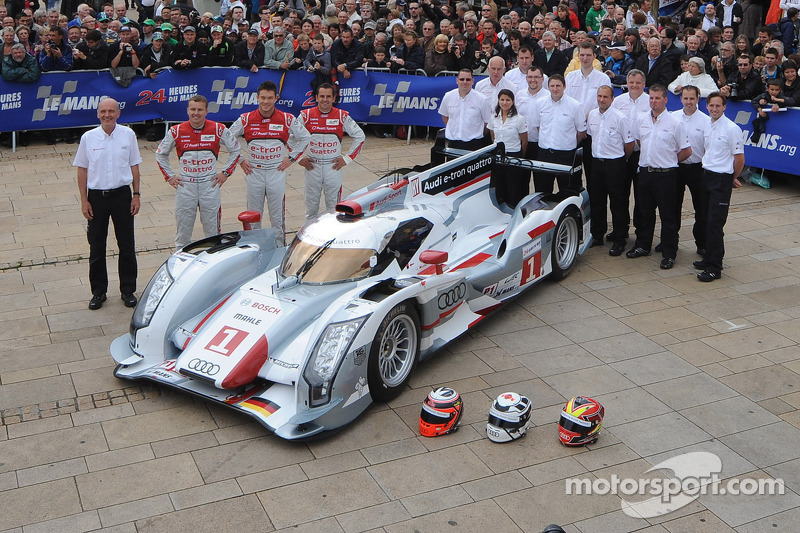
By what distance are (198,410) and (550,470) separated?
105 inches

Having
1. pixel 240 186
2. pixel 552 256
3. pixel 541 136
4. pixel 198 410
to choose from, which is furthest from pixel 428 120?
pixel 198 410

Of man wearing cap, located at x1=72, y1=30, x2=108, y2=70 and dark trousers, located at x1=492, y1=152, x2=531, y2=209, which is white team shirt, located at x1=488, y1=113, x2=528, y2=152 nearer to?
dark trousers, located at x1=492, y1=152, x2=531, y2=209

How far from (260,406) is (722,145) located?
18.6 ft

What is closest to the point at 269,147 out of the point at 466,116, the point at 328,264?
Result: the point at 466,116

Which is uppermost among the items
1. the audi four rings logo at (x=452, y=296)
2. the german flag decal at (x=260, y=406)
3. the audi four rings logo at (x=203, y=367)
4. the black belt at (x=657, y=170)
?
the black belt at (x=657, y=170)

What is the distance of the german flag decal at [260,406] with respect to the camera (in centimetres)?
646

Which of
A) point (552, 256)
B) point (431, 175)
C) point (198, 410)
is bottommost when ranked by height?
point (198, 410)

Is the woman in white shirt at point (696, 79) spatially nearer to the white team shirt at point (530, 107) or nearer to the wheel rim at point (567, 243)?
the white team shirt at point (530, 107)

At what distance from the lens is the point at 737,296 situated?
9281 mm

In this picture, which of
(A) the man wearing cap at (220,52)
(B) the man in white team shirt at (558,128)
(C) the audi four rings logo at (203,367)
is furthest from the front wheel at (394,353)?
(A) the man wearing cap at (220,52)

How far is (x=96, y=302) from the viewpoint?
881 centimetres

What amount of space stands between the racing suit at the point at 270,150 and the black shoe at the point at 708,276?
4495 millimetres

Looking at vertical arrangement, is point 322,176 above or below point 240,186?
above

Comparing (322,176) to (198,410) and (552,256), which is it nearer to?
(552,256)
